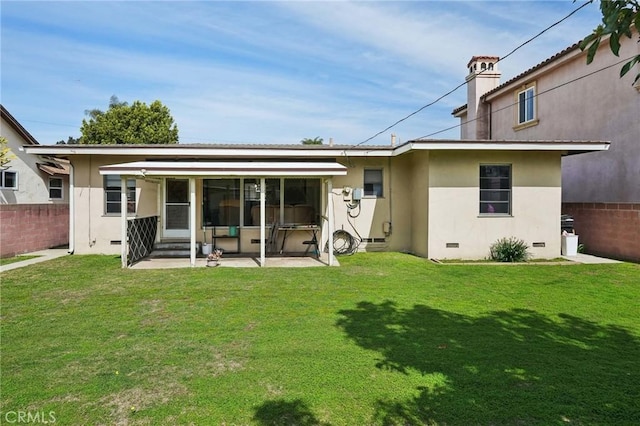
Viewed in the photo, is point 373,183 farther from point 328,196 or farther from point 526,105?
point 526,105

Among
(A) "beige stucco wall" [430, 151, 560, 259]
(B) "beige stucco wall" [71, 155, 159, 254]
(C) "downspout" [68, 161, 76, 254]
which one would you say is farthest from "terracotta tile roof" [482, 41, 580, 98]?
(C) "downspout" [68, 161, 76, 254]

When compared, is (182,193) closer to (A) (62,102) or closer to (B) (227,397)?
(B) (227,397)

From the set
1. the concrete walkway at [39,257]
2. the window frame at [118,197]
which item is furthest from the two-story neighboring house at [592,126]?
the concrete walkway at [39,257]

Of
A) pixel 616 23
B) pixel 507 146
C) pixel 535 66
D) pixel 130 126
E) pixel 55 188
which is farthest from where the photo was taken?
pixel 130 126

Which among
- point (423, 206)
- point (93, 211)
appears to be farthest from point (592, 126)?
point (93, 211)

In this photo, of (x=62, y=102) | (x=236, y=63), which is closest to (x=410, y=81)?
(x=236, y=63)

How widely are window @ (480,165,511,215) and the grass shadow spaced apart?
5.41 m

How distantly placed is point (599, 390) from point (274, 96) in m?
17.6

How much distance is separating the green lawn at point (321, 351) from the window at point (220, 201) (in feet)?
12.1

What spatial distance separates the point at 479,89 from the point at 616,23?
54.9 feet

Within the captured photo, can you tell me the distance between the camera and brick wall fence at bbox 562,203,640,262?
9.90 meters

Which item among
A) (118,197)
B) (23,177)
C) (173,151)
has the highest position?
(173,151)

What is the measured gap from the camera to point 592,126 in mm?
11984

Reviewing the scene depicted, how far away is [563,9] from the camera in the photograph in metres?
6.66
